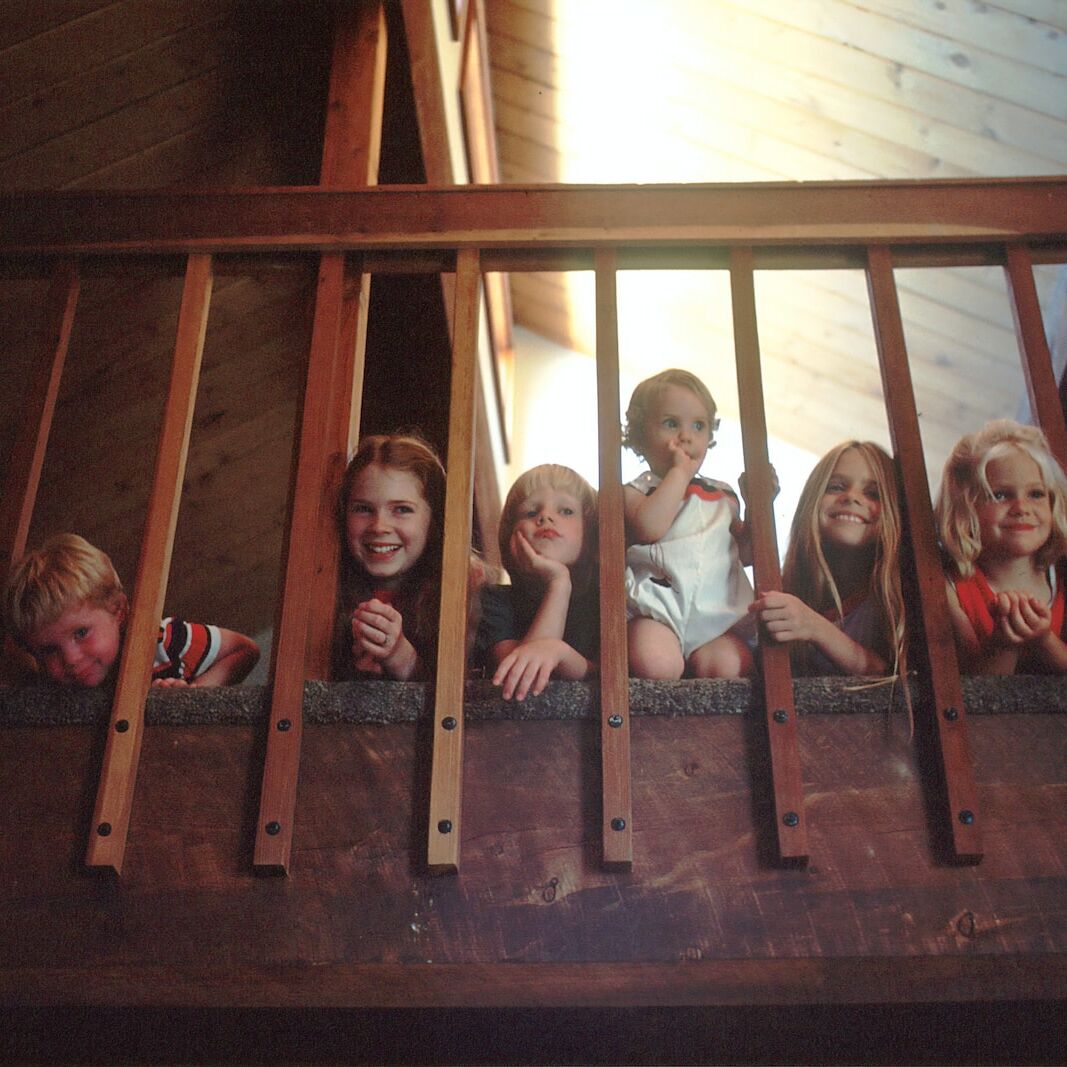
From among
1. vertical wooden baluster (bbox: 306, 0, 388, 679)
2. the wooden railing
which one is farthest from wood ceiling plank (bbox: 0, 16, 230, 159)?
the wooden railing

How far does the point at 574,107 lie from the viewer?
12.9 ft

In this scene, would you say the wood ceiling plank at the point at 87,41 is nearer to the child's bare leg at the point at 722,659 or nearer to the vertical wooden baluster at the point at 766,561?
the vertical wooden baluster at the point at 766,561

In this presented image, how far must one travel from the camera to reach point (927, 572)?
1479mm

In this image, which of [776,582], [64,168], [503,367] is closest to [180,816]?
[776,582]

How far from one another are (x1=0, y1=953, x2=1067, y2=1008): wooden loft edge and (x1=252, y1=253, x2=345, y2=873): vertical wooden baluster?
131 mm

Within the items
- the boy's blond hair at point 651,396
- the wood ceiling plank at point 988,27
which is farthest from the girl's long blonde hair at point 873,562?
the wood ceiling plank at point 988,27

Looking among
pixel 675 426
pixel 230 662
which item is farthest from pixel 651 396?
pixel 230 662

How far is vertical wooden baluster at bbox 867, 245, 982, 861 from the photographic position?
134cm

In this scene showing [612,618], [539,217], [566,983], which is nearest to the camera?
[566,983]

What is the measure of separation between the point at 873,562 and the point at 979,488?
0.16 metres

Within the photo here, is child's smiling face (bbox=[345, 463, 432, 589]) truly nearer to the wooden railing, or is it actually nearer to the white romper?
the wooden railing

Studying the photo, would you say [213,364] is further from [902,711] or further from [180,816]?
[902,711]

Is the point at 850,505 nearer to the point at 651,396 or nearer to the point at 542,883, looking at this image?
the point at 651,396

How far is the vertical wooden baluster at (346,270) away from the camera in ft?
5.03
